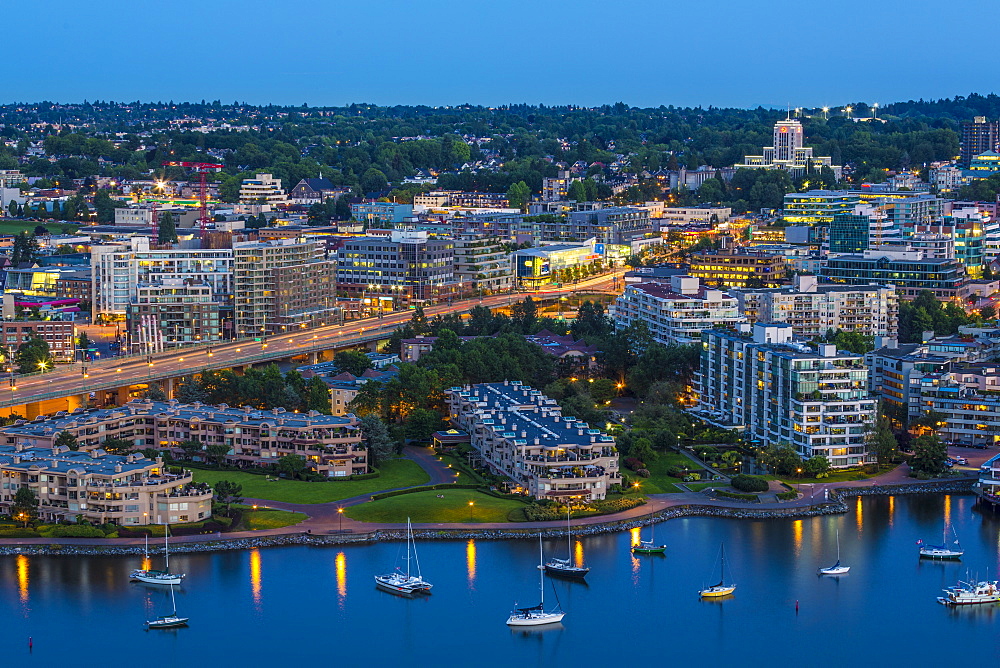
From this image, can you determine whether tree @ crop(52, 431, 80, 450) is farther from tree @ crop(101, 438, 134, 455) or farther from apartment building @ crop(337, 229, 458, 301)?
apartment building @ crop(337, 229, 458, 301)

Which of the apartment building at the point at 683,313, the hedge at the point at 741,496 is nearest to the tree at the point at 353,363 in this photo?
the apartment building at the point at 683,313

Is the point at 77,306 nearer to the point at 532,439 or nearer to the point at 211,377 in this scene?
the point at 211,377

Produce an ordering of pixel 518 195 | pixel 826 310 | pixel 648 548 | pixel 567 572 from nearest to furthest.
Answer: pixel 567 572 → pixel 648 548 → pixel 826 310 → pixel 518 195

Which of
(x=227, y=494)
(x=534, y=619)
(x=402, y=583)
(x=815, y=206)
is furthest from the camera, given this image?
(x=815, y=206)

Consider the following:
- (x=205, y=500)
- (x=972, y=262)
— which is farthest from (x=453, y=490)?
(x=972, y=262)

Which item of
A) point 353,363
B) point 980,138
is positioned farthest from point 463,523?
point 980,138

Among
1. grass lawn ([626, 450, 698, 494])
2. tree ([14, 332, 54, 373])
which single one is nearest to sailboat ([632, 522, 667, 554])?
grass lawn ([626, 450, 698, 494])

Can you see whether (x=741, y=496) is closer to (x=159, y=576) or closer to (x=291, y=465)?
(x=291, y=465)
